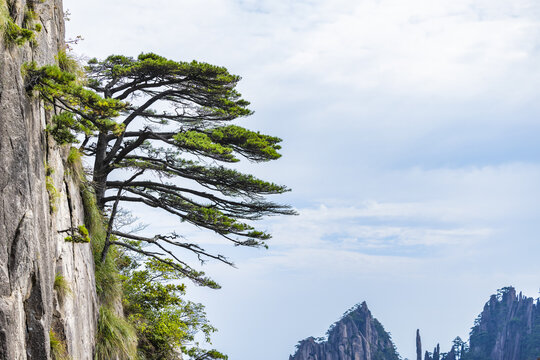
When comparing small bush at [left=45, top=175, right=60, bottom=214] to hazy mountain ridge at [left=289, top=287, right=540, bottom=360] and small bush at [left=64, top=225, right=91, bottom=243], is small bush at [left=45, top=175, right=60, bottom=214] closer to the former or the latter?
small bush at [left=64, top=225, right=91, bottom=243]

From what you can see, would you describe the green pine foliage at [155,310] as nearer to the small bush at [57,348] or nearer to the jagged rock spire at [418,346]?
the small bush at [57,348]

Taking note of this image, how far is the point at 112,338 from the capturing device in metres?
12.1

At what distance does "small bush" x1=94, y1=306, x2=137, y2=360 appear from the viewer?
11.8 meters

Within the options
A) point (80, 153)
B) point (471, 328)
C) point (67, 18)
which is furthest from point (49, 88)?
point (471, 328)

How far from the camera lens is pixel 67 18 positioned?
12344mm

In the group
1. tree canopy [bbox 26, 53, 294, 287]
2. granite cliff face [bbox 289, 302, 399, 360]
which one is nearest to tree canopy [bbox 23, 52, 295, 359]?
tree canopy [bbox 26, 53, 294, 287]

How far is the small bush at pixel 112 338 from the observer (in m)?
11.8

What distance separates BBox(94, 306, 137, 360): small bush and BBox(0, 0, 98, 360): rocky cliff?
1.62m

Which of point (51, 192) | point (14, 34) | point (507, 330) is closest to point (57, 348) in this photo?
point (51, 192)

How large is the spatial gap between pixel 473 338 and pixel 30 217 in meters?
111

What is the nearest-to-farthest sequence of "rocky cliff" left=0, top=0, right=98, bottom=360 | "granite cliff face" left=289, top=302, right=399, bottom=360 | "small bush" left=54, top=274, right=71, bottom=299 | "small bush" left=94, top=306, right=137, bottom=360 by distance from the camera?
"rocky cliff" left=0, top=0, right=98, bottom=360 < "small bush" left=54, top=274, right=71, bottom=299 < "small bush" left=94, top=306, right=137, bottom=360 < "granite cliff face" left=289, top=302, right=399, bottom=360

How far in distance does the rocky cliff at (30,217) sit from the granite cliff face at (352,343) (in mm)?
84272

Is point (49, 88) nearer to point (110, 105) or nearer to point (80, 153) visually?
point (110, 105)

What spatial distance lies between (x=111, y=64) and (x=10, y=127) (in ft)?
24.0
